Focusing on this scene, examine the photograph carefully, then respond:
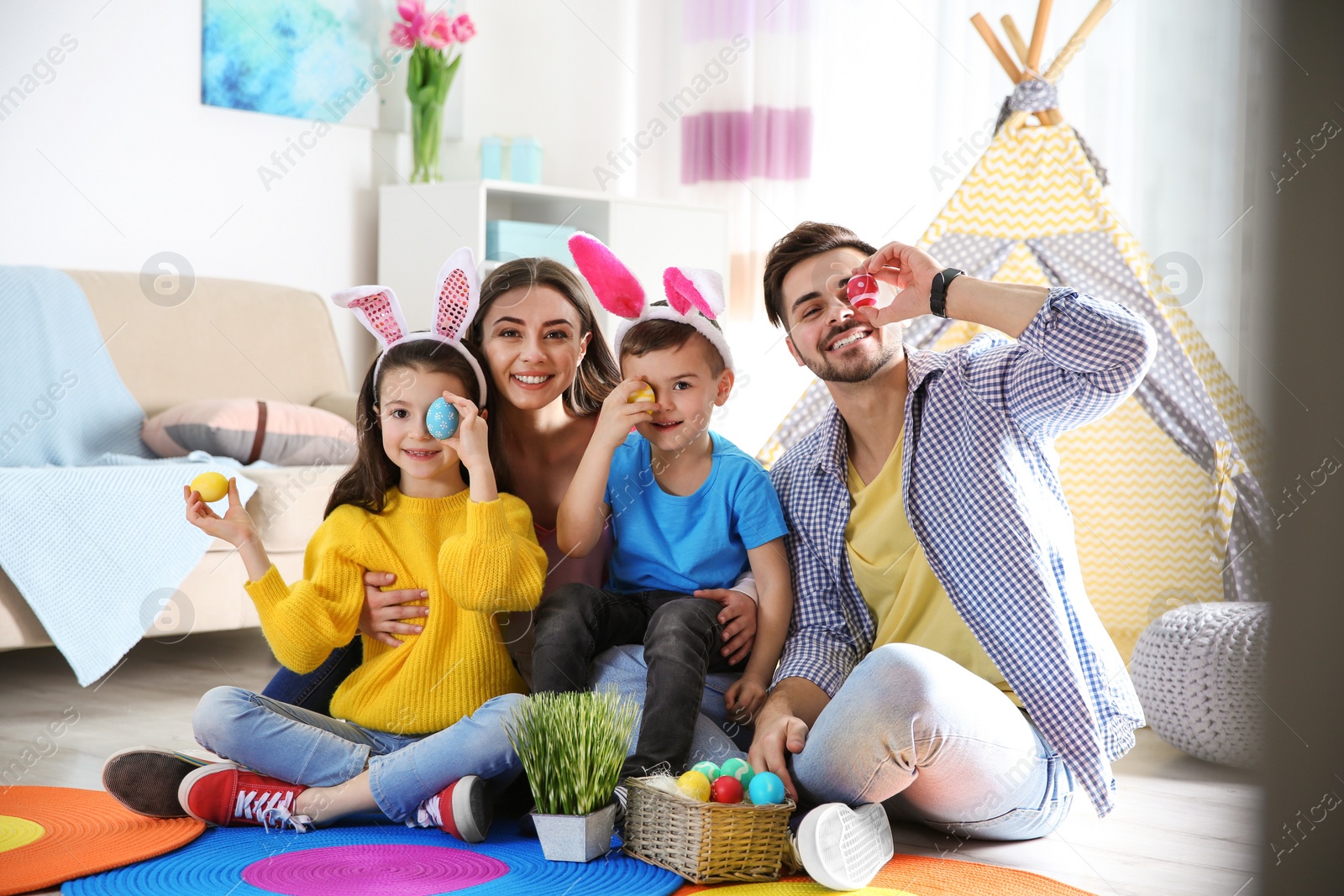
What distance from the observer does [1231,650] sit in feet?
5.80

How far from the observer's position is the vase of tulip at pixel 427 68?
11.0 feet

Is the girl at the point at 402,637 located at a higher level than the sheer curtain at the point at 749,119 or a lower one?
lower

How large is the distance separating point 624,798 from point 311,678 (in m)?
0.47

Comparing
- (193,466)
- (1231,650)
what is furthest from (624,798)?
(193,466)

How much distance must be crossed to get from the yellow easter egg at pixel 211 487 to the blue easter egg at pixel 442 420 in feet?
0.82

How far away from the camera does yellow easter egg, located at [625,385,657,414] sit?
142cm

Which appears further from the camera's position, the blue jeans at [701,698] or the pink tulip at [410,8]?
the pink tulip at [410,8]

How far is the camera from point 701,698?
1367 millimetres

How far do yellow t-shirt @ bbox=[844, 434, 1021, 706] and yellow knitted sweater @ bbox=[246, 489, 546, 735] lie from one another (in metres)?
0.39

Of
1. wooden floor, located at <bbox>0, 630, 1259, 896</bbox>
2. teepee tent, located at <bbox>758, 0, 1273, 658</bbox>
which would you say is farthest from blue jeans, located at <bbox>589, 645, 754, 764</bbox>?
teepee tent, located at <bbox>758, 0, 1273, 658</bbox>

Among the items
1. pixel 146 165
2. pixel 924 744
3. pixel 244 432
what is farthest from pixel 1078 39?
pixel 146 165

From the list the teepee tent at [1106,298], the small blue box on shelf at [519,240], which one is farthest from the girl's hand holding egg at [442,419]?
the small blue box on shelf at [519,240]

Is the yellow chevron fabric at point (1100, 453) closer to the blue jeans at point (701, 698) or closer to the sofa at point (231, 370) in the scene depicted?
the blue jeans at point (701, 698)

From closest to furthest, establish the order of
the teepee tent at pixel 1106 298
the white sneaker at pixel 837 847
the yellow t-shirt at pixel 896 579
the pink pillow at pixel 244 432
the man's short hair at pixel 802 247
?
the white sneaker at pixel 837 847 → the yellow t-shirt at pixel 896 579 → the man's short hair at pixel 802 247 → the teepee tent at pixel 1106 298 → the pink pillow at pixel 244 432
